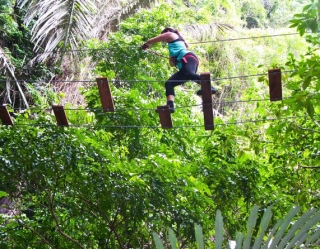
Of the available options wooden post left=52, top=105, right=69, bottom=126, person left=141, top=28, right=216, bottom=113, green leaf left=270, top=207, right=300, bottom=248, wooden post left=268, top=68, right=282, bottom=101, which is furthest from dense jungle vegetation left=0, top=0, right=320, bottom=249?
green leaf left=270, top=207, right=300, bottom=248

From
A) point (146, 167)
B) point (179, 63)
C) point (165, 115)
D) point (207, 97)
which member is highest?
point (179, 63)

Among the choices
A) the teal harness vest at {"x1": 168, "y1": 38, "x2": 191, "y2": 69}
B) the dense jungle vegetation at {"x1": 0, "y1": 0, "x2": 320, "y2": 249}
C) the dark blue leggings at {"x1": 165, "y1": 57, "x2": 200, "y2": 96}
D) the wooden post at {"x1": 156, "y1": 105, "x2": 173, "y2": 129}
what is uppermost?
the teal harness vest at {"x1": 168, "y1": 38, "x2": 191, "y2": 69}

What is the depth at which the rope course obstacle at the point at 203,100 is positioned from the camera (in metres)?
2.80

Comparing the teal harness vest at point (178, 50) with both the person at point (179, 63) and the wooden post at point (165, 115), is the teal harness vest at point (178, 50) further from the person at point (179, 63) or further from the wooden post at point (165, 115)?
the wooden post at point (165, 115)

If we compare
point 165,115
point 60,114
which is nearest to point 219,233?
point 165,115

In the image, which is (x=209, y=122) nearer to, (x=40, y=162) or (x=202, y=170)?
(x=202, y=170)

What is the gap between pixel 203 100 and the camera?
2943mm

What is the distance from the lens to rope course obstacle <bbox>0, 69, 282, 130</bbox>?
2805 mm

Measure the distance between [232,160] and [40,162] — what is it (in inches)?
57.3

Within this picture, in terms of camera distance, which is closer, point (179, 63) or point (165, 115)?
point (165, 115)

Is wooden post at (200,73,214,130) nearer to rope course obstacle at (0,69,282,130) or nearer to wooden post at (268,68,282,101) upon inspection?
rope course obstacle at (0,69,282,130)

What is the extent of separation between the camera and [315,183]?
360 cm

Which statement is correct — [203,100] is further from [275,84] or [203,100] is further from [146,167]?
[146,167]

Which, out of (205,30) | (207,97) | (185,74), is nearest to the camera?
(207,97)
